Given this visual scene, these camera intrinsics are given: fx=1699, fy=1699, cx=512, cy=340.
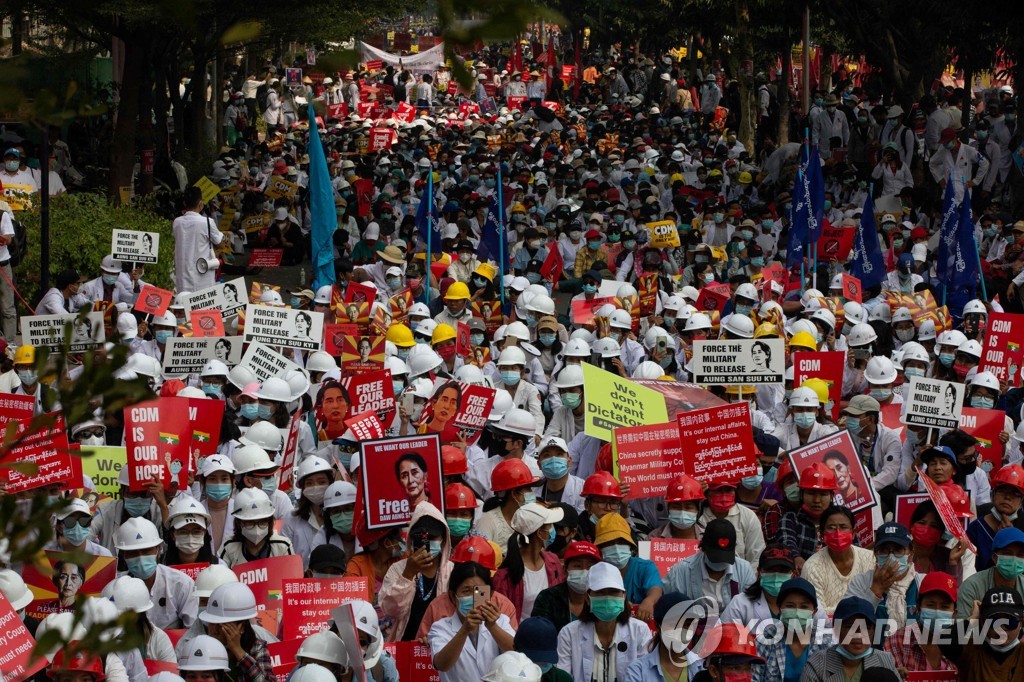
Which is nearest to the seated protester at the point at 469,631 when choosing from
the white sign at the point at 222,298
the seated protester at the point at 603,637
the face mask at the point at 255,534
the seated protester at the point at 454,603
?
the seated protester at the point at 454,603

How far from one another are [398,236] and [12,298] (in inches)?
291

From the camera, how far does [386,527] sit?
9.36 meters

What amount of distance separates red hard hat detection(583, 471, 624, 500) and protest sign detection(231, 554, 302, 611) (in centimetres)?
190

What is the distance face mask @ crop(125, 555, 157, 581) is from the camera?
29.3 feet

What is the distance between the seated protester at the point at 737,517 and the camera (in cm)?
984

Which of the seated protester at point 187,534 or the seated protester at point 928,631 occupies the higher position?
the seated protester at point 187,534

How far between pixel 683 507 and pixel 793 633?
205 cm

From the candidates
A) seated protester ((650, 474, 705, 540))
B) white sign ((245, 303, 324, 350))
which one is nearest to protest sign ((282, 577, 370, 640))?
seated protester ((650, 474, 705, 540))

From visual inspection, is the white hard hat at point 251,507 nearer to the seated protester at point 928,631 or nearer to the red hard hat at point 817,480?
the red hard hat at point 817,480

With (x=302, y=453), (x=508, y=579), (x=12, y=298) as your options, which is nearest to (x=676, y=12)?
(x=12, y=298)

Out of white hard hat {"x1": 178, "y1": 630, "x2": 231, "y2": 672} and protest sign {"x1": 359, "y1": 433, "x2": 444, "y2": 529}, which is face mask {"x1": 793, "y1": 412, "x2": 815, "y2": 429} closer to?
protest sign {"x1": 359, "y1": 433, "x2": 444, "y2": 529}

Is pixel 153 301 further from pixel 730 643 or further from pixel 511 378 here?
pixel 730 643

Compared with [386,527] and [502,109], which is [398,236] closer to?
[386,527]

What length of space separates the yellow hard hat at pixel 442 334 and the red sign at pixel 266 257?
26.8 feet
